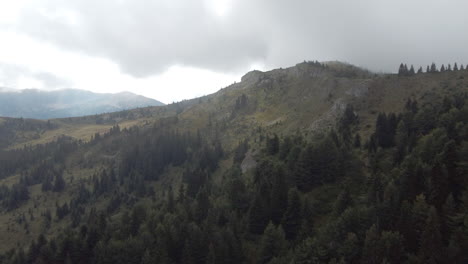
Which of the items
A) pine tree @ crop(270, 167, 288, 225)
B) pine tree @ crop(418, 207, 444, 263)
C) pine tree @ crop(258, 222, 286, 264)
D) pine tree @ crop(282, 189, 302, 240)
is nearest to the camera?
pine tree @ crop(418, 207, 444, 263)

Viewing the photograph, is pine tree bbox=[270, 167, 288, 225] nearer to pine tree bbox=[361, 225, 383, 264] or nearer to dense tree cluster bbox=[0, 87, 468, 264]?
dense tree cluster bbox=[0, 87, 468, 264]

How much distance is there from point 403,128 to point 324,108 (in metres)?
82.3

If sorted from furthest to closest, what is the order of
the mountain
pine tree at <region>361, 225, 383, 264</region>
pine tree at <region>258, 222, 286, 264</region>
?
pine tree at <region>258, 222, 286, 264</region> → the mountain → pine tree at <region>361, 225, 383, 264</region>

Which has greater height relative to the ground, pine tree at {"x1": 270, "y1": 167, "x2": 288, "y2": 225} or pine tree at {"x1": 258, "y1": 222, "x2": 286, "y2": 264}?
pine tree at {"x1": 270, "y1": 167, "x2": 288, "y2": 225}

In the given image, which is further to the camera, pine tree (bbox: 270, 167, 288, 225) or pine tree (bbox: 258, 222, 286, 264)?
pine tree (bbox: 270, 167, 288, 225)

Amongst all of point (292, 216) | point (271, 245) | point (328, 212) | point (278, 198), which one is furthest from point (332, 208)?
point (271, 245)

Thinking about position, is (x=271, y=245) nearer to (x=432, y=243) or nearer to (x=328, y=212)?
(x=328, y=212)

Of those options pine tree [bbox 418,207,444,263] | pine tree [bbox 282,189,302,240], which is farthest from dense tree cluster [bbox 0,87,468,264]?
pine tree [bbox 282,189,302,240]

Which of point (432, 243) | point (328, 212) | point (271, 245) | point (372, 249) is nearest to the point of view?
point (432, 243)

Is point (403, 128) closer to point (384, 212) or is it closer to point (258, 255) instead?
point (384, 212)

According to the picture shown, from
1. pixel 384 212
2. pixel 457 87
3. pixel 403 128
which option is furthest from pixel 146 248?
pixel 457 87

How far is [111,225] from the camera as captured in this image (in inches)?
4355

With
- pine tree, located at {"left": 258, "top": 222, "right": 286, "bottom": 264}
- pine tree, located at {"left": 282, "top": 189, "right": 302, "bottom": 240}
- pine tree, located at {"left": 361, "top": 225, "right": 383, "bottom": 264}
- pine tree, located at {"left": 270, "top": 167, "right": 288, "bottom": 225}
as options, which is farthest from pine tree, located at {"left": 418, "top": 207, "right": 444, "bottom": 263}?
pine tree, located at {"left": 270, "top": 167, "right": 288, "bottom": 225}

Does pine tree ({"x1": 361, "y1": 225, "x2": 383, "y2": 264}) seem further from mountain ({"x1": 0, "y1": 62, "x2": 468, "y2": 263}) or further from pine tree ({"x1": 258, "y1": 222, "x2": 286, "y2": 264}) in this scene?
pine tree ({"x1": 258, "y1": 222, "x2": 286, "y2": 264})
